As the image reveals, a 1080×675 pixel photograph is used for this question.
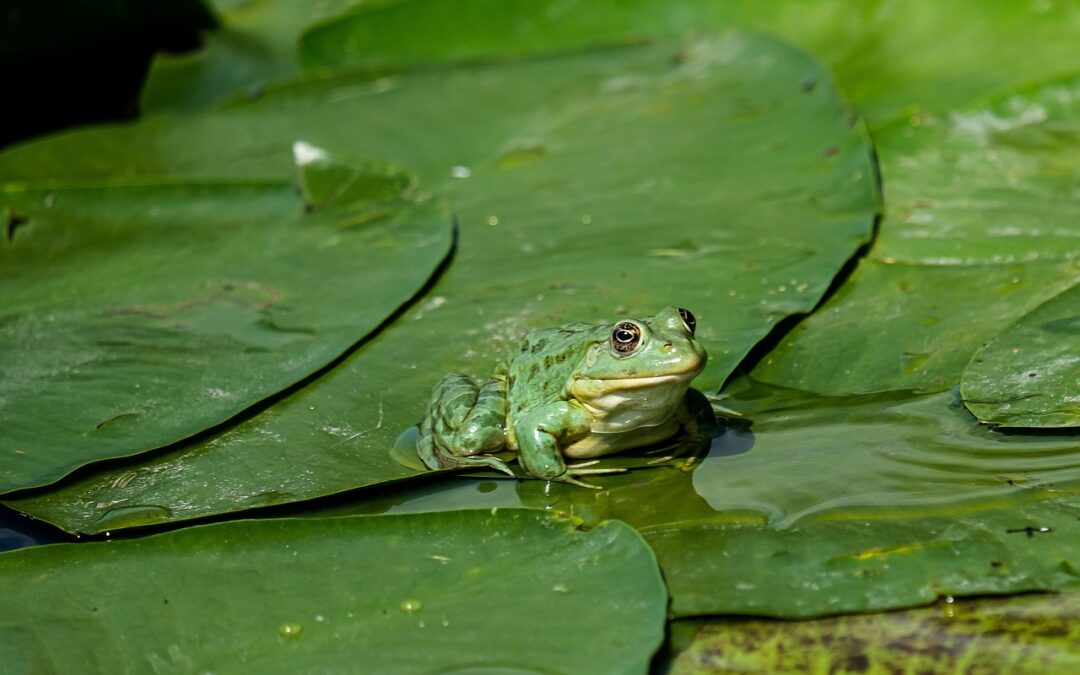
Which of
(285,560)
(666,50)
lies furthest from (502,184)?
(285,560)

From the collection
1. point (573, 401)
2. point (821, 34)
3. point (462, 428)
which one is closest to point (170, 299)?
point (462, 428)

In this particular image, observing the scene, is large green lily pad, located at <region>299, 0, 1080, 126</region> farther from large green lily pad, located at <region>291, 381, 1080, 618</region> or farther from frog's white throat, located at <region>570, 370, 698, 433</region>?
frog's white throat, located at <region>570, 370, 698, 433</region>

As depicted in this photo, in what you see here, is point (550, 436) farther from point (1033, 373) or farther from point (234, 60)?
point (234, 60)

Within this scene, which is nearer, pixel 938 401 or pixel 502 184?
pixel 938 401

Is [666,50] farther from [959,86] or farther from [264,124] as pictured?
[264,124]

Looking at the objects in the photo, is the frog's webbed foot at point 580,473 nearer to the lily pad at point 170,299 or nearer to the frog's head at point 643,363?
the frog's head at point 643,363

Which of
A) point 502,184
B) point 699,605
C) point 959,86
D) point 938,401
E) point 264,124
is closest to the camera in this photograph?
point 699,605
